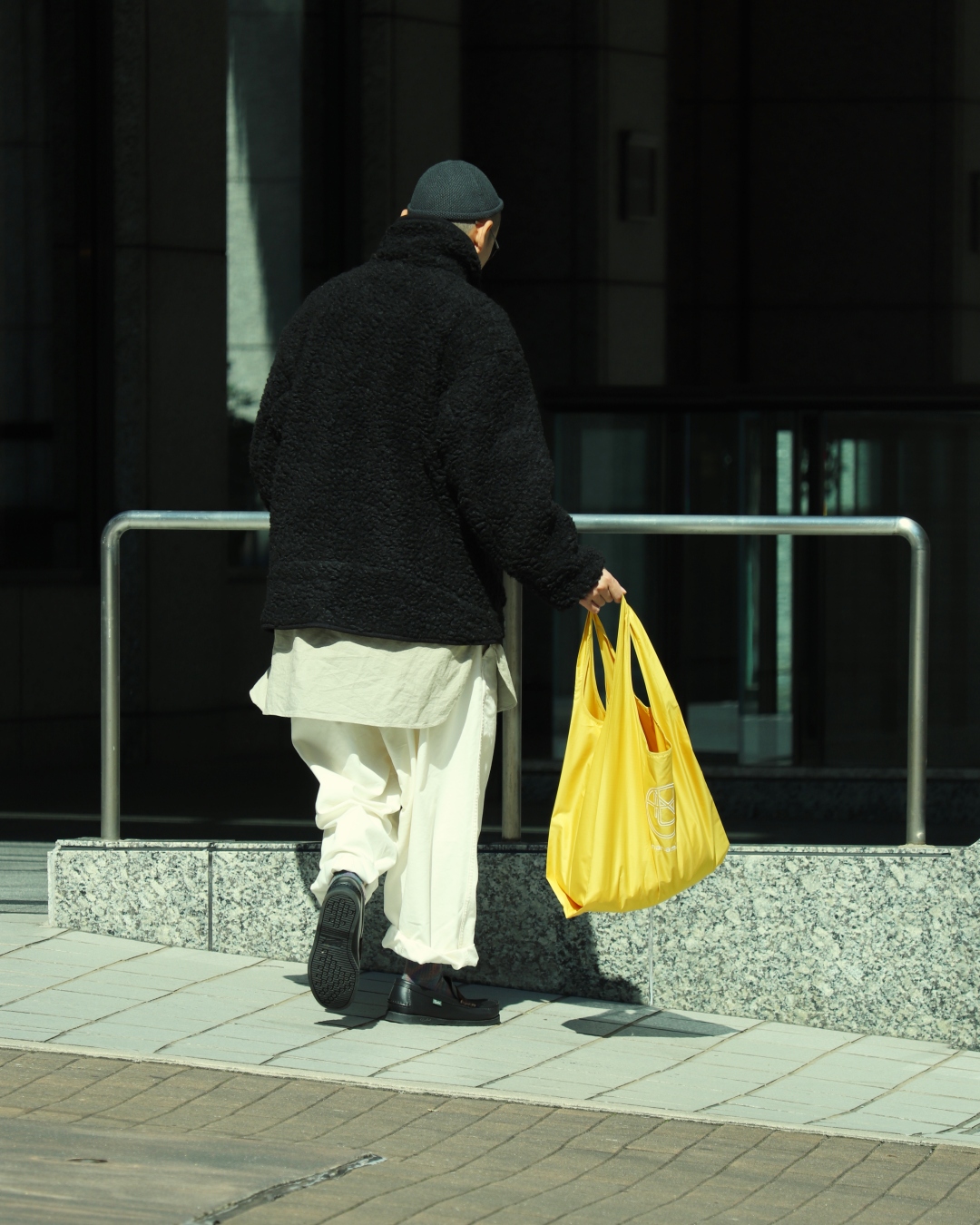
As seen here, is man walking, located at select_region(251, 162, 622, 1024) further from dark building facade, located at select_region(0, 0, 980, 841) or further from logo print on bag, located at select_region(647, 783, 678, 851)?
dark building facade, located at select_region(0, 0, 980, 841)

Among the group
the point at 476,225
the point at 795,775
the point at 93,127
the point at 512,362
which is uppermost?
the point at 93,127

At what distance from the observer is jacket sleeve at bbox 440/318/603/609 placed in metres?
4.77

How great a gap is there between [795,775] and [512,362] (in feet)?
14.8

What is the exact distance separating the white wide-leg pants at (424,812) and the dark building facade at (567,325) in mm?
2519

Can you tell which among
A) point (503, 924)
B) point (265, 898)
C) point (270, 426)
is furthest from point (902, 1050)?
point (270, 426)

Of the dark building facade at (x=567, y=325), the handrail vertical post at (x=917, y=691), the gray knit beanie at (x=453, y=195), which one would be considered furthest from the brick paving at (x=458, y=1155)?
the dark building facade at (x=567, y=325)

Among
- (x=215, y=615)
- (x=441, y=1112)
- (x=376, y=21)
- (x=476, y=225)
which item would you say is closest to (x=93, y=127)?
(x=376, y=21)

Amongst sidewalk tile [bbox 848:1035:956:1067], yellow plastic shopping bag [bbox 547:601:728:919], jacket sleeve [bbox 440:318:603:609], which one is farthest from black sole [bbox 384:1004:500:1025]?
jacket sleeve [bbox 440:318:603:609]

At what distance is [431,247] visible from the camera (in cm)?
499

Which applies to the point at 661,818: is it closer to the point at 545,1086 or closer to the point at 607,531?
the point at 545,1086

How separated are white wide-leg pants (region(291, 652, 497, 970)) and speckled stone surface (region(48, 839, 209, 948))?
0.78 metres

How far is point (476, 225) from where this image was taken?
16.6 ft

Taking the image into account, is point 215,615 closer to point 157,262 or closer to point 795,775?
point 157,262

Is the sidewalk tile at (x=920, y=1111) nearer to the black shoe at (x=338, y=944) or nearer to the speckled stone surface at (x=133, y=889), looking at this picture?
the black shoe at (x=338, y=944)
